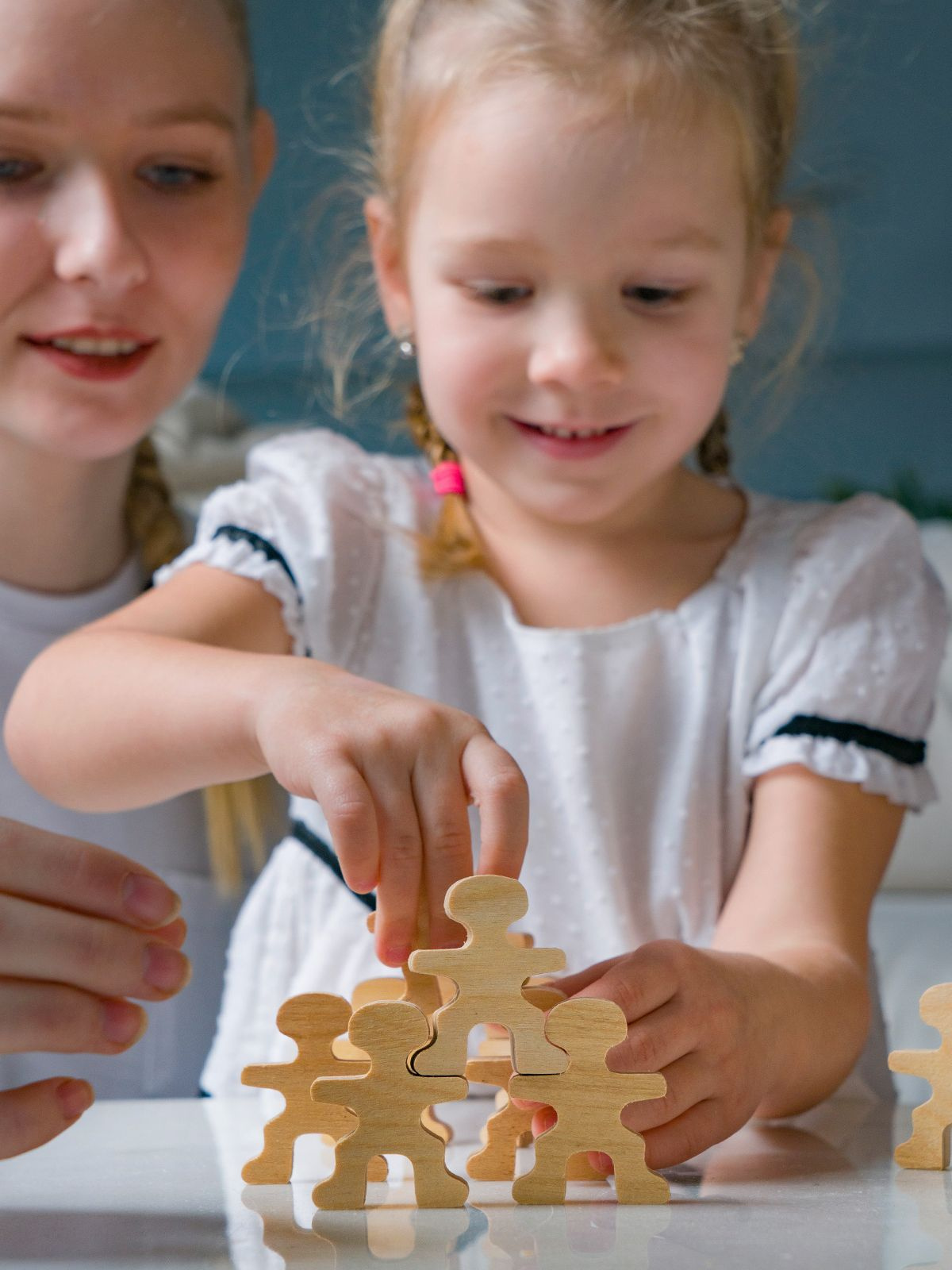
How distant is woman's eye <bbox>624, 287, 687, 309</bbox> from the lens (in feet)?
3.26

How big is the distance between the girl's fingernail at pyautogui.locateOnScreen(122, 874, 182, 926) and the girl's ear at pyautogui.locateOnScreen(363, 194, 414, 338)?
63cm

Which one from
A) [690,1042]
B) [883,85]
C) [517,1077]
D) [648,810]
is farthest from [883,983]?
[883,85]

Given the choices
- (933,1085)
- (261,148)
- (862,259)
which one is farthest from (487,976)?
(862,259)

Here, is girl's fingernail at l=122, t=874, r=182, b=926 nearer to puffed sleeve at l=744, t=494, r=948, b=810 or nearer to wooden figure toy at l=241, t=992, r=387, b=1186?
wooden figure toy at l=241, t=992, r=387, b=1186

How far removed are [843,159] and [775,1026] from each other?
71.7 inches

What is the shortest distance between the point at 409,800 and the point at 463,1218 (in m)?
0.17

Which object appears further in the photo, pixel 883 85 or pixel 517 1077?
pixel 883 85

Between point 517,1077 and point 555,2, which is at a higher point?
point 555,2

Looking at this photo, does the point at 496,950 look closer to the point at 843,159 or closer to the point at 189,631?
the point at 189,631

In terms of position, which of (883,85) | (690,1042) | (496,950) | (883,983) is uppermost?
(883,85)

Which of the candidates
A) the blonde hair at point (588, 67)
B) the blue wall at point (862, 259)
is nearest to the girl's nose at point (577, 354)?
the blonde hair at point (588, 67)

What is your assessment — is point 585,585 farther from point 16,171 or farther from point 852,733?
point 16,171

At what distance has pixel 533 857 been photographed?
1106mm

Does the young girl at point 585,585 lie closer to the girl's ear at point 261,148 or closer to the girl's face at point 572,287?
the girl's face at point 572,287
